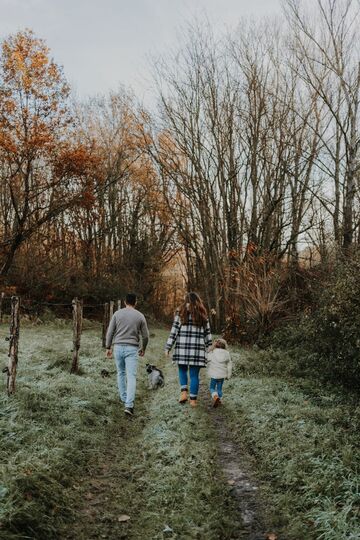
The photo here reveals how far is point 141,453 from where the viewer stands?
19.7 ft

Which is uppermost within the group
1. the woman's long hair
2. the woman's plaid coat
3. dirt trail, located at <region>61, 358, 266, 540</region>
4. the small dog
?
the woman's long hair

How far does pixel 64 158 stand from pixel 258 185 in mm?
10928

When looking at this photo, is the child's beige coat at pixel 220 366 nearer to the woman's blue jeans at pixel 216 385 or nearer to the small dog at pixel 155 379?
Answer: the woman's blue jeans at pixel 216 385

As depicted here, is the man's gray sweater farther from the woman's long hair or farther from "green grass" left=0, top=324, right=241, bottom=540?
"green grass" left=0, top=324, right=241, bottom=540

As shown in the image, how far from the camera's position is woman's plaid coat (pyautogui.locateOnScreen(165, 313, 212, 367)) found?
822 cm

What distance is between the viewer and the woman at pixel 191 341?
8.23 m

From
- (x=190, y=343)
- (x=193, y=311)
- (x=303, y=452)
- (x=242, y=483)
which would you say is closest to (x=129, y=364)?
(x=190, y=343)

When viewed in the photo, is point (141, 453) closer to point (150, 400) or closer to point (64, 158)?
point (150, 400)

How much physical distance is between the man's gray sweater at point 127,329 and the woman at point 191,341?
56 centimetres

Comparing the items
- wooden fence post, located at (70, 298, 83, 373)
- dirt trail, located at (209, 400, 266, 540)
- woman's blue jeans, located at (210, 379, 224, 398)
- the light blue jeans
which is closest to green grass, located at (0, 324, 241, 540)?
dirt trail, located at (209, 400, 266, 540)

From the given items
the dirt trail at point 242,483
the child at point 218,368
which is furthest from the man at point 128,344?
the dirt trail at point 242,483

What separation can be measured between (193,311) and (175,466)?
3410mm

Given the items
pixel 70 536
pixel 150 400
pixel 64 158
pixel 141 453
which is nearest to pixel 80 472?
pixel 141 453

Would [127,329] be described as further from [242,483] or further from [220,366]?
[242,483]
